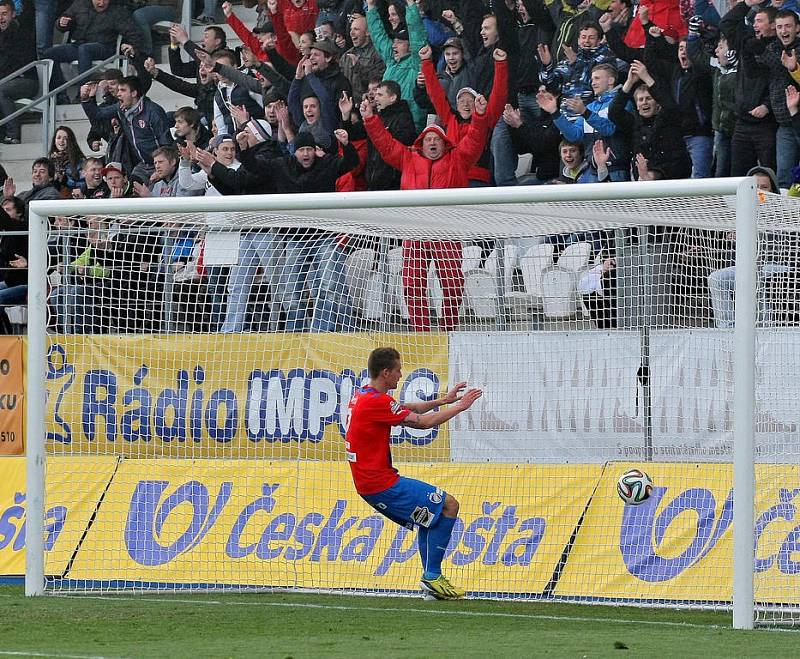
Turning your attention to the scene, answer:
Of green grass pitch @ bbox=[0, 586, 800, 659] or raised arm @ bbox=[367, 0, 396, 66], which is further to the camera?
raised arm @ bbox=[367, 0, 396, 66]

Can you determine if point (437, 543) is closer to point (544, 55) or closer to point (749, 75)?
point (749, 75)

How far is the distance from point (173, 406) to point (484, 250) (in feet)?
9.93

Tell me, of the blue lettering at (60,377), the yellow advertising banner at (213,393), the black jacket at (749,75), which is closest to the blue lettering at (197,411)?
the yellow advertising banner at (213,393)

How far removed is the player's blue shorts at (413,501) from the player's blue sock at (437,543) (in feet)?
0.19

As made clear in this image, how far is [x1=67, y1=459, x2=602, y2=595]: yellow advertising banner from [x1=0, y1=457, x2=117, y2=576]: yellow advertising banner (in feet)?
0.43

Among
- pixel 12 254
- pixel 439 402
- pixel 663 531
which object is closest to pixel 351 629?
pixel 439 402

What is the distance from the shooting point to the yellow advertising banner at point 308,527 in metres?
10.4

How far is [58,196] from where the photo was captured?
56.8 ft

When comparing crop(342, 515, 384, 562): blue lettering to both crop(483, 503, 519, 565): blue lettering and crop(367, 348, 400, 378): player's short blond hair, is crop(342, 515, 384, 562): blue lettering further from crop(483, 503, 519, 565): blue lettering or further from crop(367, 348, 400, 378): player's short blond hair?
crop(367, 348, 400, 378): player's short blond hair

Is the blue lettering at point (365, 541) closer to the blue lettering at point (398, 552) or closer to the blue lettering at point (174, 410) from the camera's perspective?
the blue lettering at point (398, 552)

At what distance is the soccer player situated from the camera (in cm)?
966

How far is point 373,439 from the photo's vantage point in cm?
973

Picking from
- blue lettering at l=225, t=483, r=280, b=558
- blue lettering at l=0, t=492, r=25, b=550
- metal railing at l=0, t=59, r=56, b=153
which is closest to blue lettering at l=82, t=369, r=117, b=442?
blue lettering at l=0, t=492, r=25, b=550

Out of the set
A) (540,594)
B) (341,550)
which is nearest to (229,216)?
(341,550)
